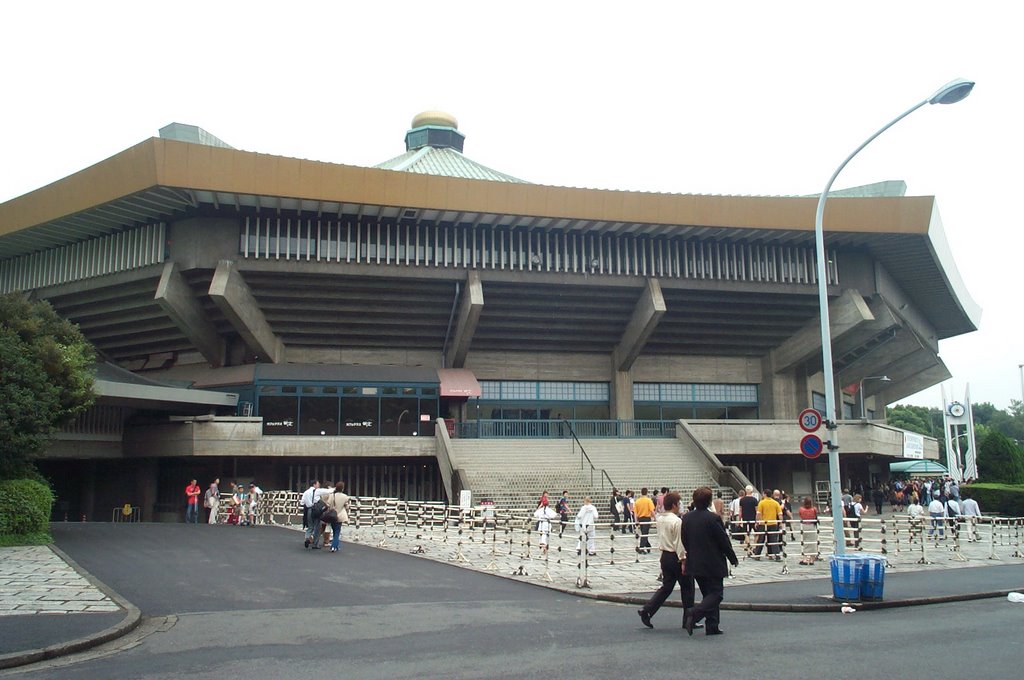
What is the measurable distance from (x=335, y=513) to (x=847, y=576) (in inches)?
416

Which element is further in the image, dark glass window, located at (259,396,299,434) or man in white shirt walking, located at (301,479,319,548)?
dark glass window, located at (259,396,299,434)

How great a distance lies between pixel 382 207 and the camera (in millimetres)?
32406

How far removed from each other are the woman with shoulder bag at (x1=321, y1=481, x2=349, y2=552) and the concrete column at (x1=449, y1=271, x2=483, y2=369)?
16.6m

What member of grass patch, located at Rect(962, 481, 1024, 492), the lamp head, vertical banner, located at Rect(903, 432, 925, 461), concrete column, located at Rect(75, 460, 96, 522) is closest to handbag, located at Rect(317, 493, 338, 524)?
the lamp head

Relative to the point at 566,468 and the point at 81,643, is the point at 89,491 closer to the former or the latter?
the point at 566,468

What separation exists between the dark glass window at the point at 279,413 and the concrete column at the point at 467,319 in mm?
7329

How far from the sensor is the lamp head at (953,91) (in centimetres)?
1311

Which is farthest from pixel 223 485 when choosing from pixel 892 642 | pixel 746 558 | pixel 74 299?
pixel 892 642

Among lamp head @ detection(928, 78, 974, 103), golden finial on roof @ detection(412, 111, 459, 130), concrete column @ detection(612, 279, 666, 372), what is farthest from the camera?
golden finial on roof @ detection(412, 111, 459, 130)

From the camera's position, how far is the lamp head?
1311 centimetres

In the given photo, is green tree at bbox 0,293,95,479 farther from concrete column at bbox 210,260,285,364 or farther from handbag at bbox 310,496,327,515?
concrete column at bbox 210,260,285,364

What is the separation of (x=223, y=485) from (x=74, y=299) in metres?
10.9

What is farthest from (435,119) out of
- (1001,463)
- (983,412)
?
(983,412)

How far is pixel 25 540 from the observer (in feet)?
58.3
